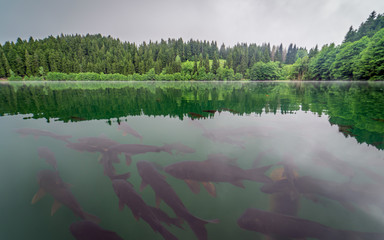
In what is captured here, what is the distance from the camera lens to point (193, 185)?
4.04 meters

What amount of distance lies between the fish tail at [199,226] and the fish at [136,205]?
0.35 meters

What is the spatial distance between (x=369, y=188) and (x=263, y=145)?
2.94 meters

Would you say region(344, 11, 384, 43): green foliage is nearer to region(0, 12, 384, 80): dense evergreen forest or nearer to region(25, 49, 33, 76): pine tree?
region(0, 12, 384, 80): dense evergreen forest

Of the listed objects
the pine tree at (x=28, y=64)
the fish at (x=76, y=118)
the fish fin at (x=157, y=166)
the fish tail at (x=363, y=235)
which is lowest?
the fish tail at (x=363, y=235)

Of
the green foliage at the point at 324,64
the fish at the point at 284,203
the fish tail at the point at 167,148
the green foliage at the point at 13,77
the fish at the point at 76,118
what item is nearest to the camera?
the fish at the point at 284,203

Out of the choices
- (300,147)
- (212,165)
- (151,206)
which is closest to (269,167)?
(212,165)

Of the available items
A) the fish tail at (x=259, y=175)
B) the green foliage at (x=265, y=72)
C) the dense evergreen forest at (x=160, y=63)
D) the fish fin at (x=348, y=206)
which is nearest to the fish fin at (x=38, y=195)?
the fish tail at (x=259, y=175)

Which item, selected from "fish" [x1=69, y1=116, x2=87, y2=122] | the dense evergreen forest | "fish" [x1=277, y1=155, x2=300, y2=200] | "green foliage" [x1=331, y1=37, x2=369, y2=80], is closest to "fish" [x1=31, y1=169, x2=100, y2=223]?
"fish" [x1=277, y1=155, x2=300, y2=200]

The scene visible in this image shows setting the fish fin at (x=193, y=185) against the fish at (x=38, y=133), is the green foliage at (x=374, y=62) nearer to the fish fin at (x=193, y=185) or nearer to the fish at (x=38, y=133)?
the fish fin at (x=193, y=185)

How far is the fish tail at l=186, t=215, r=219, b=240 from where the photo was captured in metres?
2.75

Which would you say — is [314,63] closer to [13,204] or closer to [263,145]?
[263,145]

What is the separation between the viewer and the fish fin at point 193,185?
3.89m

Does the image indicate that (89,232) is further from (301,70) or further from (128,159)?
(301,70)

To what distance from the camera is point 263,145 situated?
21.1 ft
